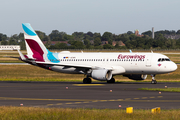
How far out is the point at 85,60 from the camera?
49.8m

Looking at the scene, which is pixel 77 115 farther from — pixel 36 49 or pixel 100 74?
pixel 36 49

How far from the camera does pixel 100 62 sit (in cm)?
4884

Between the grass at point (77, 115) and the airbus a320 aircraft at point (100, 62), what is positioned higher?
the airbus a320 aircraft at point (100, 62)

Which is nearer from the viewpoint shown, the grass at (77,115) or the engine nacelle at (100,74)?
the grass at (77,115)

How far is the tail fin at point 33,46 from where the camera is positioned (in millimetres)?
52000

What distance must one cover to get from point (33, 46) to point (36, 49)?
24.4 inches

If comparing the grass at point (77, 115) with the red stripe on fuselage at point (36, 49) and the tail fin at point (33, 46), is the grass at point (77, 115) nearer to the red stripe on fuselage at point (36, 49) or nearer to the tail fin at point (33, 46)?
the red stripe on fuselage at point (36, 49)

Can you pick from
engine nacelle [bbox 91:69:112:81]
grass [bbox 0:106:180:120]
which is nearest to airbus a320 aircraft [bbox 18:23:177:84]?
engine nacelle [bbox 91:69:112:81]

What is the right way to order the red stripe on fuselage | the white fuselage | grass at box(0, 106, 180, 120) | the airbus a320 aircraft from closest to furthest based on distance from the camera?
grass at box(0, 106, 180, 120), the white fuselage, the airbus a320 aircraft, the red stripe on fuselage

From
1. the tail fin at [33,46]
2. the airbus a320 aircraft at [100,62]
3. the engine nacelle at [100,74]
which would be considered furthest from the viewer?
the tail fin at [33,46]

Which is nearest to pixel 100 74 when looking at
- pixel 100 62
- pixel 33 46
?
pixel 100 62

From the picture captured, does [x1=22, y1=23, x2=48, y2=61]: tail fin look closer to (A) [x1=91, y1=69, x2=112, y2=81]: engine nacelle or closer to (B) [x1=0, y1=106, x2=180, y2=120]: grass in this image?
(A) [x1=91, y1=69, x2=112, y2=81]: engine nacelle

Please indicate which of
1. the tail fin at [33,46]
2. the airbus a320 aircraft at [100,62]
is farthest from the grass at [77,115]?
the tail fin at [33,46]

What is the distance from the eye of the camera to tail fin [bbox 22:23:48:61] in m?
52.0
